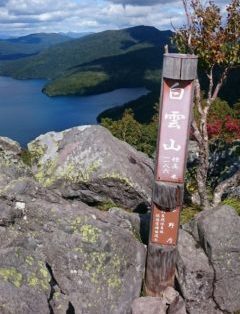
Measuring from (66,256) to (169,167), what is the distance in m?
2.40

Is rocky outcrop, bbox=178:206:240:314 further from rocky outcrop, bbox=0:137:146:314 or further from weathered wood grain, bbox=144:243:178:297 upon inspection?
rocky outcrop, bbox=0:137:146:314

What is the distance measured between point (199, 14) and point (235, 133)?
747cm

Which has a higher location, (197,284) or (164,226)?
(164,226)

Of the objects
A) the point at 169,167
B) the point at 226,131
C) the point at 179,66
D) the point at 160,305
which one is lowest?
the point at 160,305

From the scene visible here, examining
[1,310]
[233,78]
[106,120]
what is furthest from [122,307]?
[233,78]

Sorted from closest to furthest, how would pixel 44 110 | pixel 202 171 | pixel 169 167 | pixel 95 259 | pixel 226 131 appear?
pixel 95 259, pixel 169 167, pixel 202 171, pixel 226 131, pixel 44 110

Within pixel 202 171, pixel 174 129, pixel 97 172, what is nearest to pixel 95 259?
pixel 174 129

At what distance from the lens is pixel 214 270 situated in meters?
8.04

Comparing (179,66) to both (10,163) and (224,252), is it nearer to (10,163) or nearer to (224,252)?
(224,252)

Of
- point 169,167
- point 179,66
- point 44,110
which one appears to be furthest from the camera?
point 44,110

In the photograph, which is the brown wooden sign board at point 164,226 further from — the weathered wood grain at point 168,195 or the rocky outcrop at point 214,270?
the rocky outcrop at point 214,270

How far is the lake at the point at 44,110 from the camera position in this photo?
111812 millimetres

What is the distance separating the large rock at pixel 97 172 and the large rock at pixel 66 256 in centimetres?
190

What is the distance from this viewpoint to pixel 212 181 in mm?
13609
